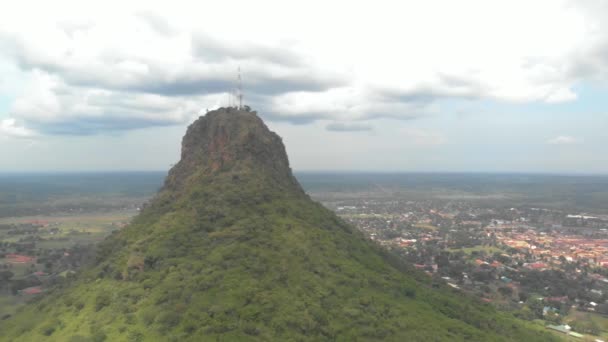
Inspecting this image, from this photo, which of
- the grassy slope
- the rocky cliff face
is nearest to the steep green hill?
the grassy slope

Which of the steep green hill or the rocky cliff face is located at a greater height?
the rocky cliff face

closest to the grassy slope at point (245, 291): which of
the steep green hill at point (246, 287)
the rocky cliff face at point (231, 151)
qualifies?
the steep green hill at point (246, 287)

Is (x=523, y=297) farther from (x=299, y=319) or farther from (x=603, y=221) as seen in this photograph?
(x=603, y=221)

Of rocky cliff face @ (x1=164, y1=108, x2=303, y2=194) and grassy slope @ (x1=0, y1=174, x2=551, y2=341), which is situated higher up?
rocky cliff face @ (x1=164, y1=108, x2=303, y2=194)

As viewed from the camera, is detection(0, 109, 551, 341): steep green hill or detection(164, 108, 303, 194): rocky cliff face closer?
detection(0, 109, 551, 341): steep green hill

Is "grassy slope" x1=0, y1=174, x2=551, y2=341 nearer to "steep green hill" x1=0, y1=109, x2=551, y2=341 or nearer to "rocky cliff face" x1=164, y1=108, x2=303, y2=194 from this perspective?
"steep green hill" x1=0, y1=109, x2=551, y2=341

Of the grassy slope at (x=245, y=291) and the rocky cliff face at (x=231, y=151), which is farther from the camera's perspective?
the rocky cliff face at (x=231, y=151)

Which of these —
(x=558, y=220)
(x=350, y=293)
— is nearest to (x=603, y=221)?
(x=558, y=220)

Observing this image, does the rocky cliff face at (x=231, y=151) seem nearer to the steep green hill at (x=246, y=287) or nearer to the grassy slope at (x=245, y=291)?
the steep green hill at (x=246, y=287)
